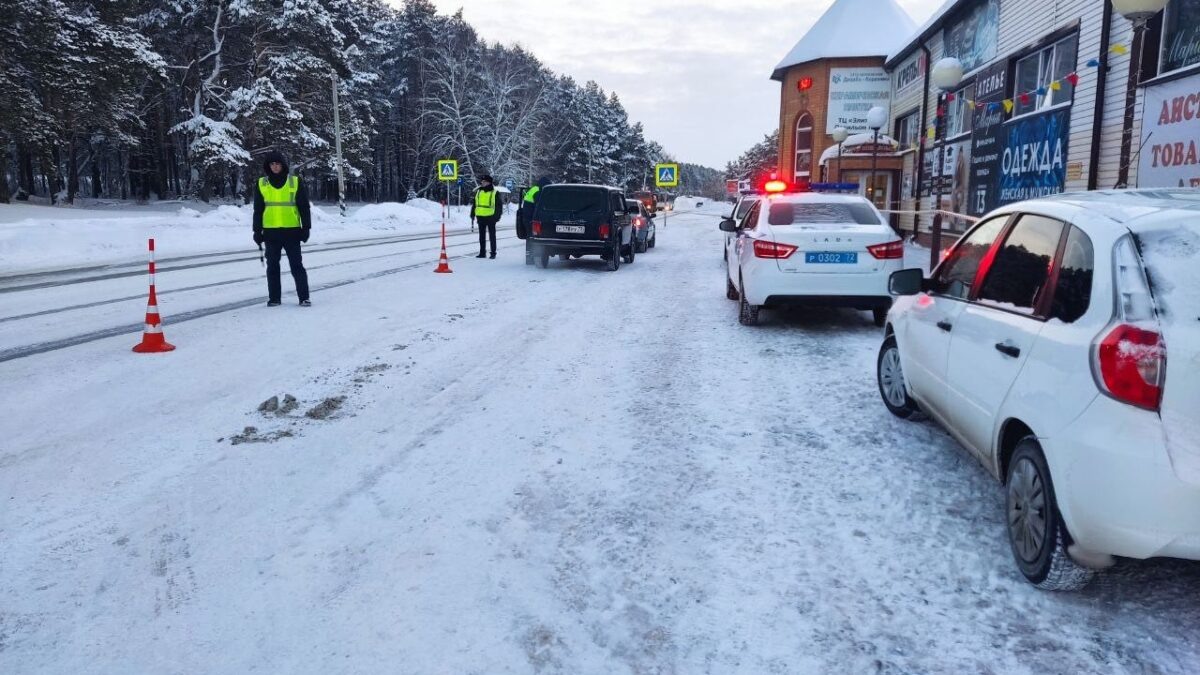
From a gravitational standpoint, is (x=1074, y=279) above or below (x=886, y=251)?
above

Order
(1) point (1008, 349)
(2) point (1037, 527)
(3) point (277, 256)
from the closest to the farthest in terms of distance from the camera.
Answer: (2) point (1037, 527), (1) point (1008, 349), (3) point (277, 256)

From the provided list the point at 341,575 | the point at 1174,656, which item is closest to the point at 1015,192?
the point at 1174,656

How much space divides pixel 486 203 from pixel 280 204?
7686 mm

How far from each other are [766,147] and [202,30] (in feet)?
343

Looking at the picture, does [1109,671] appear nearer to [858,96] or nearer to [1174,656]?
[1174,656]

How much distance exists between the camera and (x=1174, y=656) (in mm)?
2633

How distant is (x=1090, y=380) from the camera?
2.74 meters

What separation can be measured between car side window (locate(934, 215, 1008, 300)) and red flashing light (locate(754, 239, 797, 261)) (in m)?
3.36

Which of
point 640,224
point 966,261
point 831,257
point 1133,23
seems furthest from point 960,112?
point 966,261

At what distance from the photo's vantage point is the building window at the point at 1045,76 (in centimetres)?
1391

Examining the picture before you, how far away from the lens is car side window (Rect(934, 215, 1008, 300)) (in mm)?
4223

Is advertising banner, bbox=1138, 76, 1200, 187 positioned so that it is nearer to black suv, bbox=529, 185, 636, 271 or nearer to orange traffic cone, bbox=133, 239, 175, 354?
black suv, bbox=529, 185, 636, 271

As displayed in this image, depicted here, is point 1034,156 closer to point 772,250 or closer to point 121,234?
point 772,250

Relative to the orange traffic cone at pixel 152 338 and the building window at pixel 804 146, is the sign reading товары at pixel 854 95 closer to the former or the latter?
the building window at pixel 804 146
